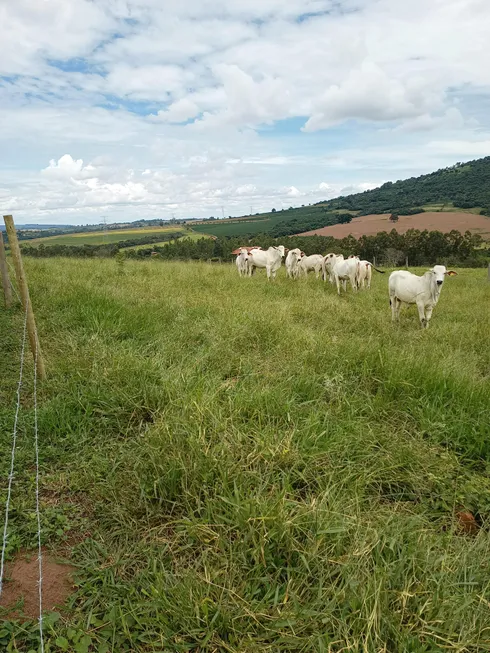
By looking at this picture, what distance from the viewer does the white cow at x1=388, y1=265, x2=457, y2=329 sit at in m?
7.73

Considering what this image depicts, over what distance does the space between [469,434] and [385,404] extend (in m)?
0.74

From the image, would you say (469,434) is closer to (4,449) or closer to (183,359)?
(183,359)

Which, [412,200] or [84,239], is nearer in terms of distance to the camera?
[84,239]

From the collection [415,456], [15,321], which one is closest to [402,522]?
[415,456]

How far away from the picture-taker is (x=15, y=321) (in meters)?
6.50

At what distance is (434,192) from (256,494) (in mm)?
93503

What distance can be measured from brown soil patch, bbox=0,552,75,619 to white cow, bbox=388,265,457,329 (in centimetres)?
732

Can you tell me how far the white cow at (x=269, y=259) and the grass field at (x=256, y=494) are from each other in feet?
31.1

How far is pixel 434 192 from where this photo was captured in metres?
83.1

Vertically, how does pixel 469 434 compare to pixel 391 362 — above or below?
below

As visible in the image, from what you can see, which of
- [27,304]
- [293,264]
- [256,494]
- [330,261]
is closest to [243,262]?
[293,264]

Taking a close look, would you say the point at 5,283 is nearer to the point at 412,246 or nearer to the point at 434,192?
the point at 412,246

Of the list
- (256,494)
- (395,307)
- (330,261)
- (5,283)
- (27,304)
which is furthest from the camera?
(330,261)

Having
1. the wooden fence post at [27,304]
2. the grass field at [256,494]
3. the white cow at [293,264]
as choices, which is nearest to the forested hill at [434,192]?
the white cow at [293,264]
